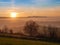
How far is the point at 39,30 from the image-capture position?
584 centimetres

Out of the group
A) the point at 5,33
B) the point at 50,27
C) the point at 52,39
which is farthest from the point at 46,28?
the point at 5,33

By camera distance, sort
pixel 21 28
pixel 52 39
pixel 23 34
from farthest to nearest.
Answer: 1. pixel 21 28
2. pixel 23 34
3. pixel 52 39

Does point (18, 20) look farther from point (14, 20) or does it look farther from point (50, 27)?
point (50, 27)

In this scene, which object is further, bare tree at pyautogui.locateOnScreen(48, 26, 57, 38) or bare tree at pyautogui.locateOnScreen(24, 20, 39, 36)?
bare tree at pyautogui.locateOnScreen(24, 20, 39, 36)

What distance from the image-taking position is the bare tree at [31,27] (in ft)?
19.2

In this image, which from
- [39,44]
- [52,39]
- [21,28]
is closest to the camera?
[39,44]

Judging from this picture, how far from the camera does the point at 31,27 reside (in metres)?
6.03

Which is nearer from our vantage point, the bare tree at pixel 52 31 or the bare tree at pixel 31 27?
the bare tree at pixel 52 31

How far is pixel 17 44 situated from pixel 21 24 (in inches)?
85.7

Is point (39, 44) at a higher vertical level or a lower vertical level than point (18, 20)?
lower

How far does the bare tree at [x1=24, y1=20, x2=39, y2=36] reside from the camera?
19.2 ft

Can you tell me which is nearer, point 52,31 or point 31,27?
point 52,31

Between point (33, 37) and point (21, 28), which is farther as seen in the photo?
point (21, 28)

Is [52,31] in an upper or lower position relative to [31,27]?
lower
